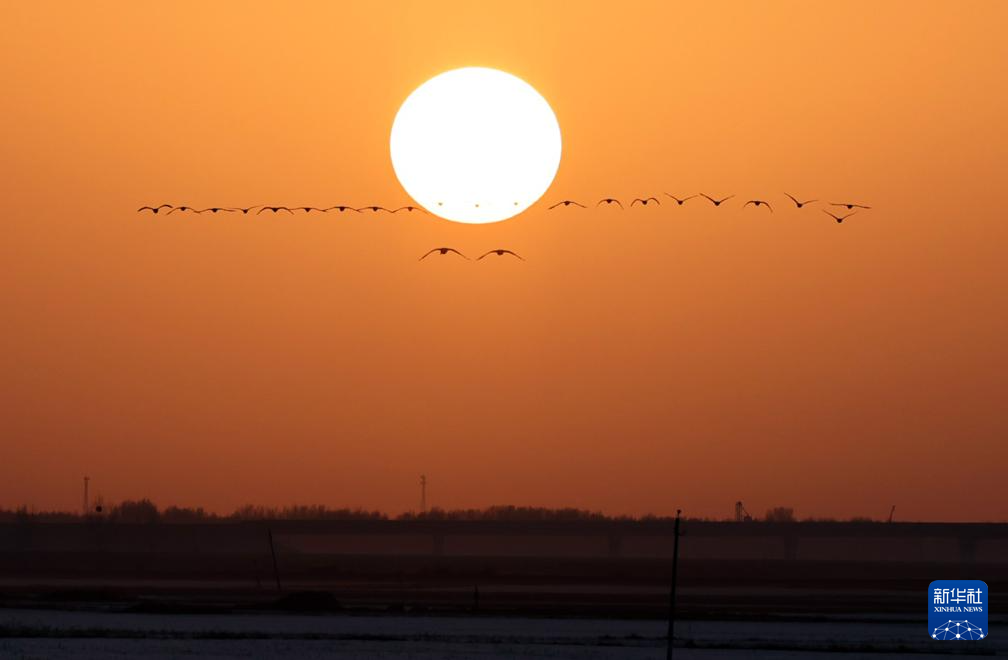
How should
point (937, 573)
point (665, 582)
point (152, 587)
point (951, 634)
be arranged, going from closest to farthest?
Answer: 1. point (951, 634)
2. point (152, 587)
3. point (665, 582)
4. point (937, 573)

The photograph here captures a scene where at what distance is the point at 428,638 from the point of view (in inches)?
2899

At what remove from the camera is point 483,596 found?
108 metres

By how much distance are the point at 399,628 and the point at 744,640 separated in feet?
47.4

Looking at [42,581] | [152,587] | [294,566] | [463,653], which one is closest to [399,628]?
[463,653]

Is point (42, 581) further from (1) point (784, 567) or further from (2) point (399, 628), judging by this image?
(1) point (784, 567)

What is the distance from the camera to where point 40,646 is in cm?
6744

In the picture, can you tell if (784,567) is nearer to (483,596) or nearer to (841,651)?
(483,596)

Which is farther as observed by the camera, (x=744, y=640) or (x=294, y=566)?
(x=294, y=566)

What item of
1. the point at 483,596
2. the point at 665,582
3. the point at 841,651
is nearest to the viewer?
the point at 841,651

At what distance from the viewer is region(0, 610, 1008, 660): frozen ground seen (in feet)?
220

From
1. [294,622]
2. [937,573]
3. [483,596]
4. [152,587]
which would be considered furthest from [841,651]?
[937,573]

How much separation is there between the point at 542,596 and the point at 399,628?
3117cm

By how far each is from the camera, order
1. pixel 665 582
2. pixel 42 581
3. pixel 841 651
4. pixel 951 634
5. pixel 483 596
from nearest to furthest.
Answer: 1. pixel 841 651
2. pixel 951 634
3. pixel 483 596
4. pixel 42 581
5. pixel 665 582

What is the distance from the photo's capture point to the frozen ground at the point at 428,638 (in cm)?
6706
